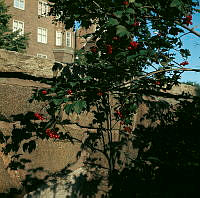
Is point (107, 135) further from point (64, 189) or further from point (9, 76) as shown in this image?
point (9, 76)

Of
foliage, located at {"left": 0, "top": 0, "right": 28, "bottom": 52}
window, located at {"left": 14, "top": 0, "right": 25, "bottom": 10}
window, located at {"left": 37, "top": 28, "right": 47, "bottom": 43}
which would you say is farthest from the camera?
window, located at {"left": 37, "top": 28, "right": 47, "bottom": 43}

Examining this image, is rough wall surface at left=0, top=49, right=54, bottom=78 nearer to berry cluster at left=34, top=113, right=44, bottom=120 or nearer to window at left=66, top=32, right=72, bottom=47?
berry cluster at left=34, top=113, right=44, bottom=120

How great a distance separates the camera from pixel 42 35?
22359 millimetres

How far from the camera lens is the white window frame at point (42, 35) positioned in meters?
21.9

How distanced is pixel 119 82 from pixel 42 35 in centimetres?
2238

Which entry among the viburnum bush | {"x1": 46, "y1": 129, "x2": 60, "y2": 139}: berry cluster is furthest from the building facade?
{"x1": 46, "y1": 129, "x2": 60, "y2": 139}: berry cluster

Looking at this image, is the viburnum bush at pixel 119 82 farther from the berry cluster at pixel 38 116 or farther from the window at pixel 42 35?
the window at pixel 42 35

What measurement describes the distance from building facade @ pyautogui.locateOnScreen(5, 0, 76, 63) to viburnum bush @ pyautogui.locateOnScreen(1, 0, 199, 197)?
18326 mm

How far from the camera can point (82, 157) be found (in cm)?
227

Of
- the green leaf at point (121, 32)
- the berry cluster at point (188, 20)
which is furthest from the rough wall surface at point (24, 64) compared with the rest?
the berry cluster at point (188, 20)

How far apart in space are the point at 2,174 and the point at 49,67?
1021 mm

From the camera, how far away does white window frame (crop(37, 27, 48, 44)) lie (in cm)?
2191

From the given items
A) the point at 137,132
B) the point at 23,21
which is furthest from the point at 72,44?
the point at 137,132

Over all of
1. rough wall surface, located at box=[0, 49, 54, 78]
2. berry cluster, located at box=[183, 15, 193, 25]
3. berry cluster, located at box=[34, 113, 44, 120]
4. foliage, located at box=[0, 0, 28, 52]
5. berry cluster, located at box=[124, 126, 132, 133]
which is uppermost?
foliage, located at box=[0, 0, 28, 52]
